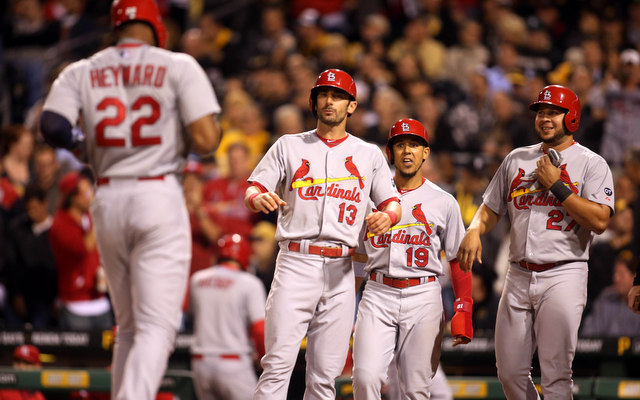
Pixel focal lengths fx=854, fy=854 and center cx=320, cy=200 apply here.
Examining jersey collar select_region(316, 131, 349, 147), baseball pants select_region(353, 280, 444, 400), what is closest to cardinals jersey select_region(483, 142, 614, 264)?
baseball pants select_region(353, 280, 444, 400)

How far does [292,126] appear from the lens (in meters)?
10.4

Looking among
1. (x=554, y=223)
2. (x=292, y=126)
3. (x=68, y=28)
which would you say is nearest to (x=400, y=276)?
(x=554, y=223)

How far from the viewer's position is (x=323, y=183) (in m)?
5.23

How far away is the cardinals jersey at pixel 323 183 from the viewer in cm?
518

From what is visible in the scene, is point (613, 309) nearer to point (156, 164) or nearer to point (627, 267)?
point (627, 267)

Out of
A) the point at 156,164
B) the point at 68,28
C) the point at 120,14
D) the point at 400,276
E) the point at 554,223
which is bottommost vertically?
the point at 400,276

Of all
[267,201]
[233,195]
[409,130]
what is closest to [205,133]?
[267,201]

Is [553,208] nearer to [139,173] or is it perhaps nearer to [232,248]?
[139,173]

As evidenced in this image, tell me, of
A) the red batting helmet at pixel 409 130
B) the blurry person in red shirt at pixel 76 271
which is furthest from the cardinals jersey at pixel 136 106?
the blurry person in red shirt at pixel 76 271

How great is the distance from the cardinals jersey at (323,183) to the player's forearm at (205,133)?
77 centimetres

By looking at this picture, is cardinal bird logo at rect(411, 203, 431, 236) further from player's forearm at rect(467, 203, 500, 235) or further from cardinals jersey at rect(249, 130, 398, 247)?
cardinals jersey at rect(249, 130, 398, 247)

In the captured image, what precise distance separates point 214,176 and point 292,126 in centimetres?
117

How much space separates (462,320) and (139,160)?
235 cm

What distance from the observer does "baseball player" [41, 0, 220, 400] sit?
4289mm
